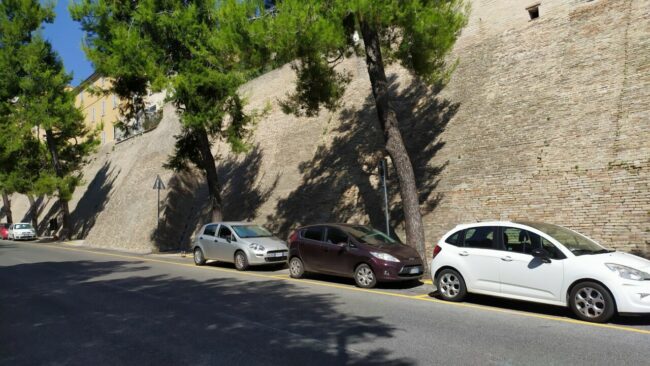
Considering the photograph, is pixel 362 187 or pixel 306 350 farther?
pixel 362 187

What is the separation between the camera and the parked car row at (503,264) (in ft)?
22.1

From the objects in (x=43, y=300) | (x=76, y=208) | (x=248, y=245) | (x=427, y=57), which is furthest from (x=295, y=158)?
(x=76, y=208)

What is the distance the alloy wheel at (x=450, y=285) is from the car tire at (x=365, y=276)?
176cm

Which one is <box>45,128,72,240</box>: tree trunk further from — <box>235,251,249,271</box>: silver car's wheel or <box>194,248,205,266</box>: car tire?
<box>235,251,249,271</box>: silver car's wheel

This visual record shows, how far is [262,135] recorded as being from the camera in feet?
82.3

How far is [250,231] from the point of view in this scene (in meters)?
14.9

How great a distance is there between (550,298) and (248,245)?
862cm

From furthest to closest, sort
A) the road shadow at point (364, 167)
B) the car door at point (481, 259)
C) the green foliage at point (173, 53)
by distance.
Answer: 1. the green foliage at point (173, 53)
2. the road shadow at point (364, 167)
3. the car door at point (481, 259)

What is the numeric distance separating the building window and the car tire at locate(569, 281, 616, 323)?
40.0ft

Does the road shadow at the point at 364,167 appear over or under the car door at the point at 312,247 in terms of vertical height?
over

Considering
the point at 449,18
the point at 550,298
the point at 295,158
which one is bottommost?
the point at 550,298

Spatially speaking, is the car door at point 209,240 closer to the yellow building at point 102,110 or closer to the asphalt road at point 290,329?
the asphalt road at point 290,329

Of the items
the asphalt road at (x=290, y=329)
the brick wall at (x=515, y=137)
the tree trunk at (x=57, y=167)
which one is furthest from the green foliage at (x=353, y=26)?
the tree trunk at (x=57, y=167)

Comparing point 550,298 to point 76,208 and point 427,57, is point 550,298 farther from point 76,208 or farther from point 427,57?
point 76,208
